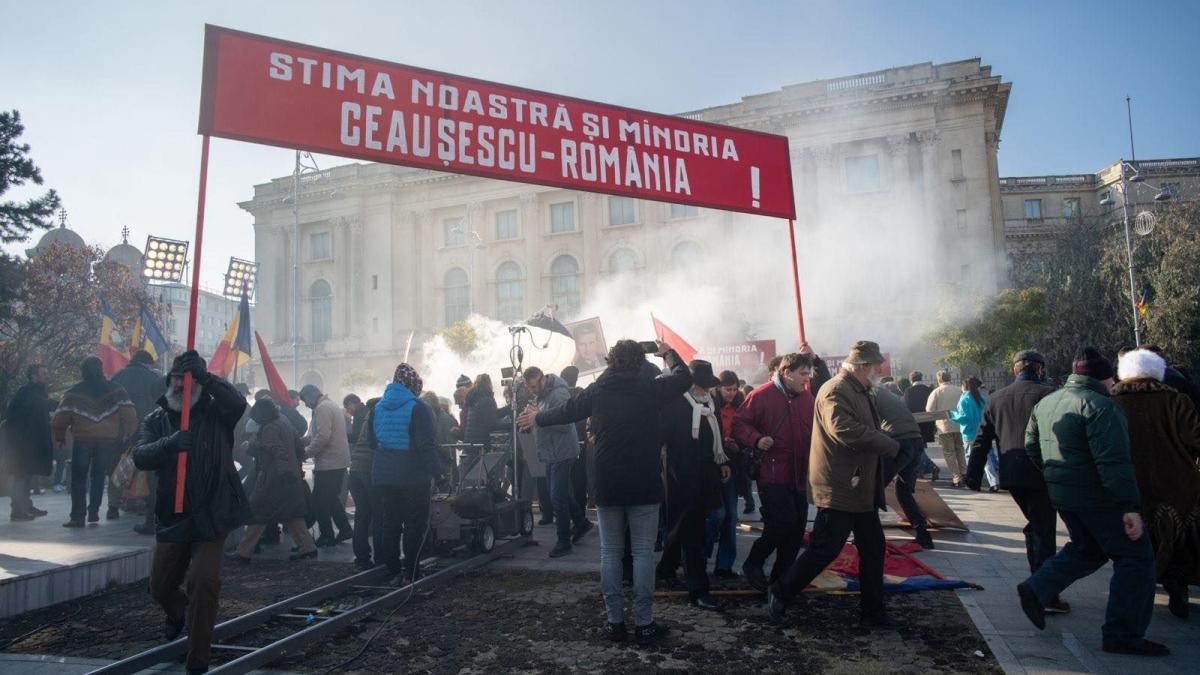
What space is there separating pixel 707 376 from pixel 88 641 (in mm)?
4664

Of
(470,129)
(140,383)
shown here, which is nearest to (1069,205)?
(470,129)

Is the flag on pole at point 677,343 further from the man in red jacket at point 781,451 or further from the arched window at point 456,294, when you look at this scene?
the arched window at point 456,294

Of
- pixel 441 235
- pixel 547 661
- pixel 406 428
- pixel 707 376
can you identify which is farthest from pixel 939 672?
pixel 441 235

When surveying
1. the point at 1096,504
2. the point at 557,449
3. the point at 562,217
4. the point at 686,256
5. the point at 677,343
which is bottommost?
the point at 1096,504

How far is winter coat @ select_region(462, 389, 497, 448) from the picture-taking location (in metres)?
9.52

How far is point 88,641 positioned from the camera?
5203mm

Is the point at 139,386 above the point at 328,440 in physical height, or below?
above

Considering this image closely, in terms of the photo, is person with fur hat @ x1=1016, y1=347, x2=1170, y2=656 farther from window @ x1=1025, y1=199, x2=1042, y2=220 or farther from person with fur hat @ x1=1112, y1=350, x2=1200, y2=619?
window @ x1=1025, y1=199, x2=1042, y2=220

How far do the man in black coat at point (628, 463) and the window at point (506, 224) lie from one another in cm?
4162

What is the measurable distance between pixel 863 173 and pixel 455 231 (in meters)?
23.1

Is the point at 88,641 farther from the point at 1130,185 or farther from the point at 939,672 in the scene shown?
the point at 1130,185

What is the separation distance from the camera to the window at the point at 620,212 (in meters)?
42.8

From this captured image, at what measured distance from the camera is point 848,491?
482 centimetres

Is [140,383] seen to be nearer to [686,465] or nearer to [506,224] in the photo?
[686,465]
